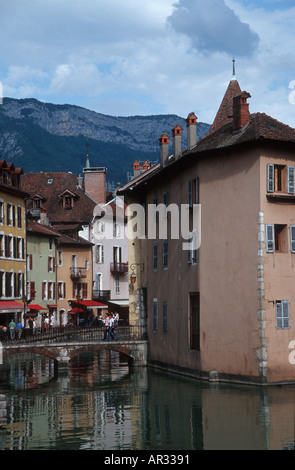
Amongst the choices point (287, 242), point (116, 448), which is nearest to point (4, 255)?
point (287, 242)

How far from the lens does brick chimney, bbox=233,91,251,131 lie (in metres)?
36.8

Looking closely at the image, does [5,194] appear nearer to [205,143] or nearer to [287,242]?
[205,143]

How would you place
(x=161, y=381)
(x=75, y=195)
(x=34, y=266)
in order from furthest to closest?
(x=75, y=195), (x=34, y=266), (x=161, y=381)

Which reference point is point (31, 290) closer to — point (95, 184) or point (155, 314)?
point (95, 184)

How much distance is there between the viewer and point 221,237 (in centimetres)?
3531

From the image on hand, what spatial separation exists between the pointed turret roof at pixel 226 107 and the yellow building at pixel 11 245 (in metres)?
16.8

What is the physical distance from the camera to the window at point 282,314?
1314 inches

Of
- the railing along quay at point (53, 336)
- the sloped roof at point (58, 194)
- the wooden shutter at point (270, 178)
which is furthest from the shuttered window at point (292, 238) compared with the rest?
the sloped roof at point (58, 194)

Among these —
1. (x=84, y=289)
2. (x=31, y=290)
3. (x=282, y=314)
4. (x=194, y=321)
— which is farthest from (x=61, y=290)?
(x=282, y=314)

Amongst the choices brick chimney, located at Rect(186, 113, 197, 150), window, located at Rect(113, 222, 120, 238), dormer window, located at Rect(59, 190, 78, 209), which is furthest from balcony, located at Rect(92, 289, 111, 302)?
brick chimney, located at Rect(186, 113, 197, 150)

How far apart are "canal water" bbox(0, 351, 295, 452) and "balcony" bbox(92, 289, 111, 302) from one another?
3889cm

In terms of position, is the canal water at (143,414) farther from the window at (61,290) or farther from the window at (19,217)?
the window at (61,290)
